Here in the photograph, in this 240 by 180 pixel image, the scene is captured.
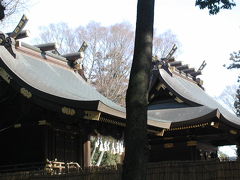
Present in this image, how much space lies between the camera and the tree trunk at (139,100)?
6.44m

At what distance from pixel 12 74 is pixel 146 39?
263 inches

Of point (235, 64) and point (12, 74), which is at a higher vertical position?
point (235, 64)

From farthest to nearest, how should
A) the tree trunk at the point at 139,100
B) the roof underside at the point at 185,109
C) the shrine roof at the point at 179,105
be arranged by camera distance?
the shrine roof at the point at 179,105 → the roof underside at the point at 185,109 → the tree trunk at the point at 139,100

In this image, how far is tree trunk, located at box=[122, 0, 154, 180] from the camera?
6.44 metres

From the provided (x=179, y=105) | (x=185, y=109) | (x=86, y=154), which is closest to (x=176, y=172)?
(x=86, y=154)

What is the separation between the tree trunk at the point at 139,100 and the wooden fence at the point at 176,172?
2.71m

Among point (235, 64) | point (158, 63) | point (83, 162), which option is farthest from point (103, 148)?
point (235, 64)

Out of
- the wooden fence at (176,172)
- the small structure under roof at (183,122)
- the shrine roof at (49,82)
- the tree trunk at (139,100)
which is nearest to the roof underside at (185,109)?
the small structure under roof at (183,122)

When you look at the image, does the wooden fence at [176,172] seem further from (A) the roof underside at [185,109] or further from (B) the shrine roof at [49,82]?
(A) the roof underside at [185,109]

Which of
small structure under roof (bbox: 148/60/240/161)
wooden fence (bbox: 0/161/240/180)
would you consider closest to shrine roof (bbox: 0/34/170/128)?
small structure under roof (bbox: 148/60/240/161)

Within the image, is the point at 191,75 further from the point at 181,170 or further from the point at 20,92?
the point at 181,170

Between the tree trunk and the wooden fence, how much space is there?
8.90ft

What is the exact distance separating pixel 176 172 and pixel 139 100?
3.27m

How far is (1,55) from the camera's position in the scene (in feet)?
43.2
